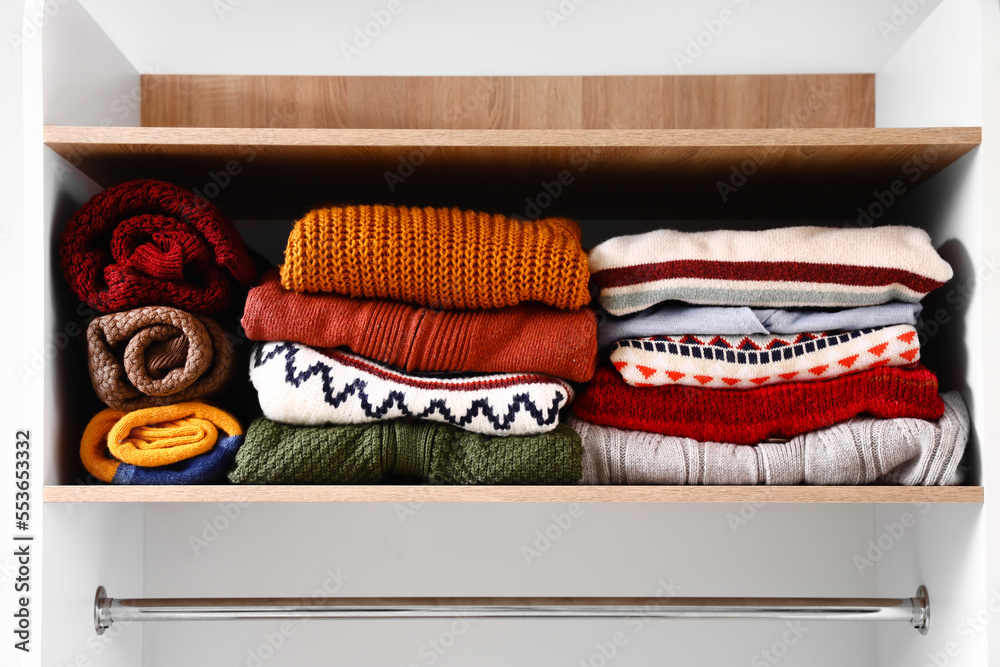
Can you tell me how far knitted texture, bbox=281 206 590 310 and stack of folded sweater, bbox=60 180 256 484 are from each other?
101mm

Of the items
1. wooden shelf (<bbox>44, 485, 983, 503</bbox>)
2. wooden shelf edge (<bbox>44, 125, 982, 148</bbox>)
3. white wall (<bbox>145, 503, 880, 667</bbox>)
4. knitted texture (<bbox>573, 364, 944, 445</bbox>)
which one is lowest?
white wall (<bbox>145, 503, 880, 667</bbox>)

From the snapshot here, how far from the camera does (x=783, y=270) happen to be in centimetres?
74

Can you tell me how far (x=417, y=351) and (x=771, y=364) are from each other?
375 millimetres

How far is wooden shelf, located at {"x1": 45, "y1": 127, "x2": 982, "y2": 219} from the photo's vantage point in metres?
0.71

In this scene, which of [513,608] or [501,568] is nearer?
[513,608]

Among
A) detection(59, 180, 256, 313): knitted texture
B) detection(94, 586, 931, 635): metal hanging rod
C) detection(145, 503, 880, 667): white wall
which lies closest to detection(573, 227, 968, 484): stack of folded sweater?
detection(94, 586, 931, 635): metal hanging rod

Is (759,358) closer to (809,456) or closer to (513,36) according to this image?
(809,456)

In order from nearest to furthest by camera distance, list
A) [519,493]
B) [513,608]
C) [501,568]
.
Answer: [519,493], [513,608], [501,568]

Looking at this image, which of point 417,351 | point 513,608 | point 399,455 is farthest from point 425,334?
point 513,608

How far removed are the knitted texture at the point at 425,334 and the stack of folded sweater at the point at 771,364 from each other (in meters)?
0.06

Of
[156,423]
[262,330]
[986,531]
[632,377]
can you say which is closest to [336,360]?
[262,330]

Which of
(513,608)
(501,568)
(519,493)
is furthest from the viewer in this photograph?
(501,568)

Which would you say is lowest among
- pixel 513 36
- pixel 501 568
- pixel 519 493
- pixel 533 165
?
pixel 501 568

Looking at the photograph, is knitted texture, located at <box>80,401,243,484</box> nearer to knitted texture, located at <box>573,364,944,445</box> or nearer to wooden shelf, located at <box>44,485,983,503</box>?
wooden shelf, located at <box>44,485,983,503</box>
